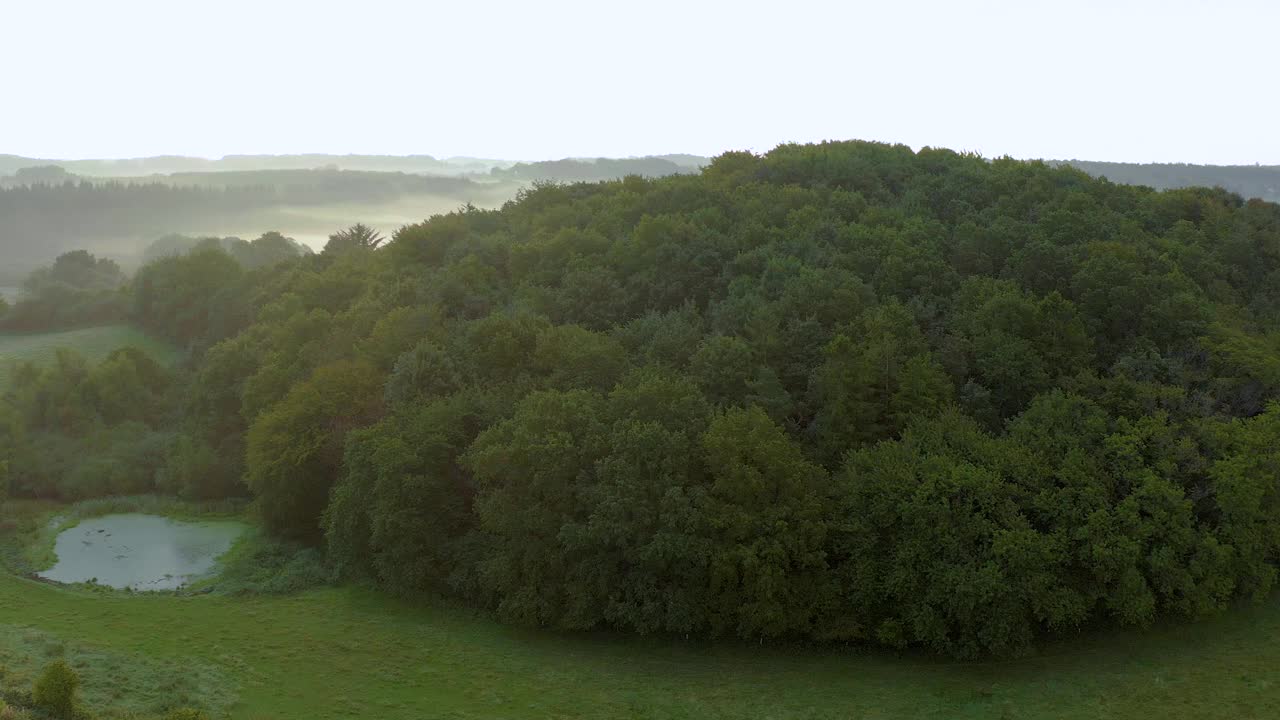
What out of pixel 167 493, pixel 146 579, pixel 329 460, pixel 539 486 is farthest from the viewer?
pixel 167 493

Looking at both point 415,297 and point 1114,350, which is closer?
point 1114,350

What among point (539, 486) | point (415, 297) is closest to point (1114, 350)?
point (539, 486)

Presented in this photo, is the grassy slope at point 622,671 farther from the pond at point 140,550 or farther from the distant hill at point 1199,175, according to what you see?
the distant hill at point 1199,175

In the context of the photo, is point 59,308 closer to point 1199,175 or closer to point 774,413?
point 774,413

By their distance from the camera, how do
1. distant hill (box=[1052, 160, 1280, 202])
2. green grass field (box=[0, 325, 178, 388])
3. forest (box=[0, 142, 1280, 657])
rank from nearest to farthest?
forest (box=[0, 142, 1280, 657])
green grass field (box=[0, 325, 178, 388])
distant hill (box=[1052, 160, 1280, 202])

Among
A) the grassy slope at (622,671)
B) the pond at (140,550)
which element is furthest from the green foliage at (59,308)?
the grassy slope at (622,671)

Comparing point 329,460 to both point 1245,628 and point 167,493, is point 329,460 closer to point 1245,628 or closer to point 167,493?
point 167,493

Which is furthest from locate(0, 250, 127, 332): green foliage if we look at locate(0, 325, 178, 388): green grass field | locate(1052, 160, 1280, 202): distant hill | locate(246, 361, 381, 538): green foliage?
locate(1052, 160, 1280, 202): distant hill

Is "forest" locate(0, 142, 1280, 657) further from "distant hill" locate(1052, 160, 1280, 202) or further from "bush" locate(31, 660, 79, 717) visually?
"distant hill" locate(1052, 160, 1280, 202)
